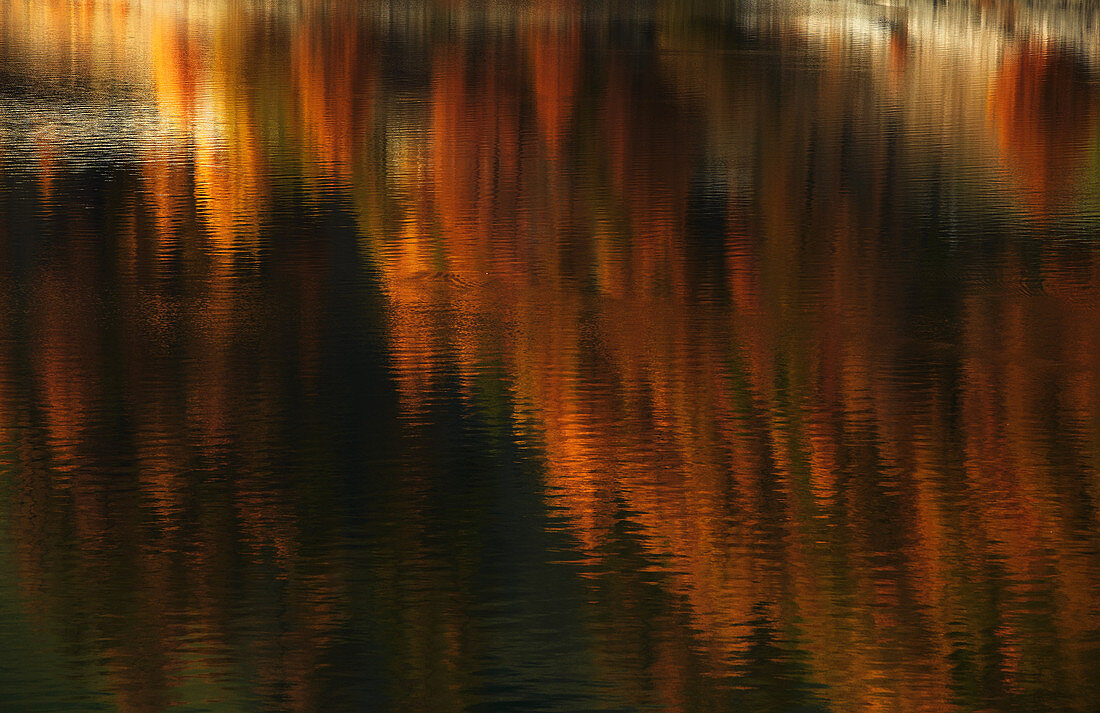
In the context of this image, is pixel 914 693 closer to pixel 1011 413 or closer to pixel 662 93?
pixel 1011 413

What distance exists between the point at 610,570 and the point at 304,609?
0.94 m

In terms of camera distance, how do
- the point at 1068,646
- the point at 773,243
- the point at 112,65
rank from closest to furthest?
the point at 1068,646 < the point at 773,243 < the point at 112,65

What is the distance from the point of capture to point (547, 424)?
683 cm

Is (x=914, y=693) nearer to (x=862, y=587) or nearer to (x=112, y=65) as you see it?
(x=862, y=587)

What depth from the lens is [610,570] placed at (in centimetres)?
536

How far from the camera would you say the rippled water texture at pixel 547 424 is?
15.5ft

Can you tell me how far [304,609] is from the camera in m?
5.02

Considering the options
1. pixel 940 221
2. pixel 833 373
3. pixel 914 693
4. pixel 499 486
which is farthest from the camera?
pixel 940 221

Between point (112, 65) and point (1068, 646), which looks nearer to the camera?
point (1068, 646)

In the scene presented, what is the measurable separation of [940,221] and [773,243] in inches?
55.1

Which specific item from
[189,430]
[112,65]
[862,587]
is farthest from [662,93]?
[862,587]

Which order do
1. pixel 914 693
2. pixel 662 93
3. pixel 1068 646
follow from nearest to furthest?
pixel 914 693 → pixel 1068 646 → pixel 662 93

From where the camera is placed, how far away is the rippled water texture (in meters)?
4.73

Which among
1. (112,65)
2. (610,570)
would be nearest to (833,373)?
(610,570)
